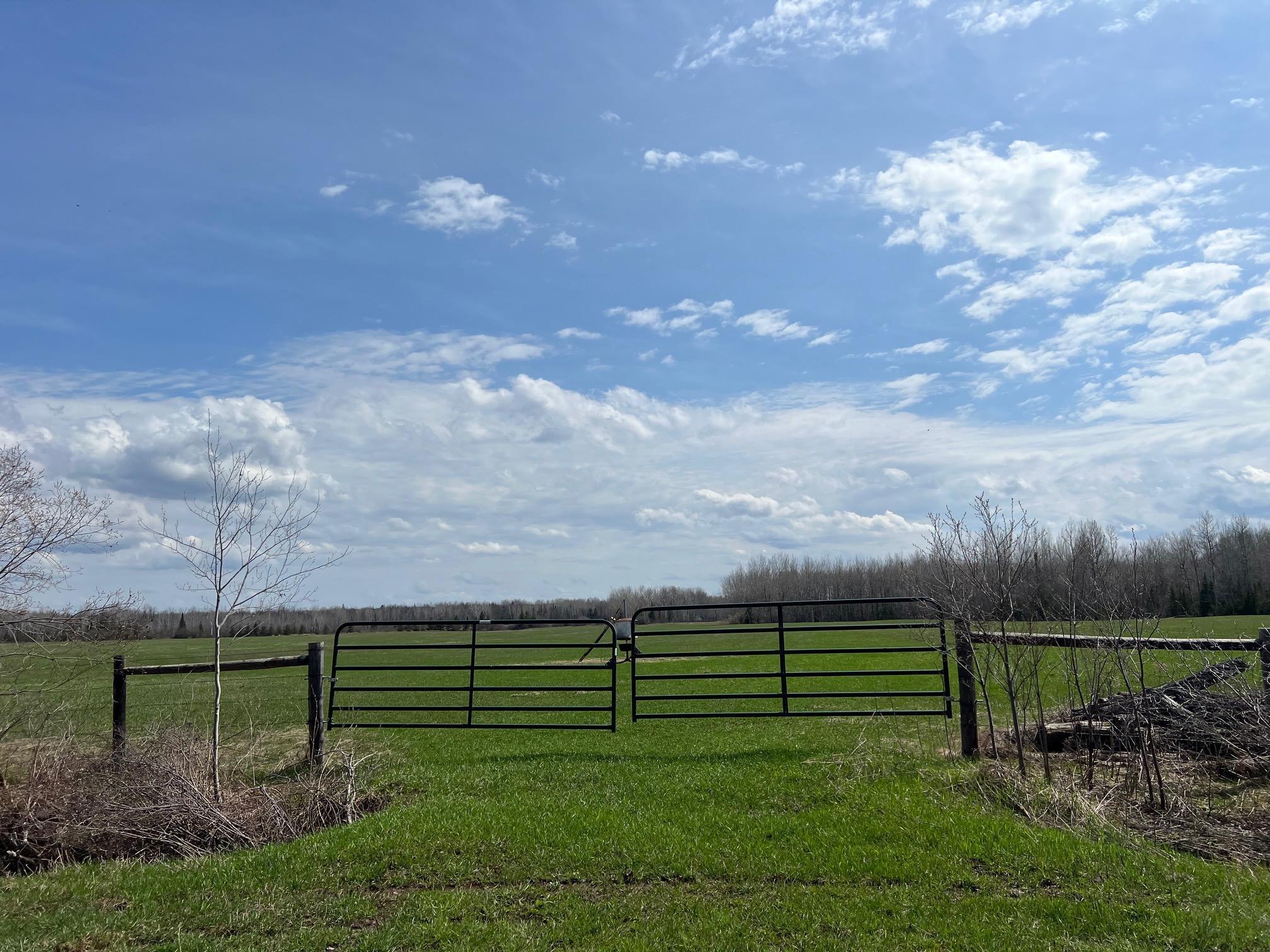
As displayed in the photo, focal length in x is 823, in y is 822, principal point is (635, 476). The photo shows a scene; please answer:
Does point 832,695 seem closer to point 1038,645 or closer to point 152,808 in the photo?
point 1038,645

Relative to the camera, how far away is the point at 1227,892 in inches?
205

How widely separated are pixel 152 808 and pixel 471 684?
559cm

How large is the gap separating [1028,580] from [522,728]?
7849mm

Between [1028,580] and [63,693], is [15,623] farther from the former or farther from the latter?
[1028,580]

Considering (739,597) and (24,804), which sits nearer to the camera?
(24,804)

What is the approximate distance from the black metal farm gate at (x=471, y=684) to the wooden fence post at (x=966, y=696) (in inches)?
173

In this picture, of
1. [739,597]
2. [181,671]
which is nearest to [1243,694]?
[181,671]

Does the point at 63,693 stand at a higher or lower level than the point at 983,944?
higher

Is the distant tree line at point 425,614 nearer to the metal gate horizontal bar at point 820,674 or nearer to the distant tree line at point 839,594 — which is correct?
the distant tree line at point 839,594

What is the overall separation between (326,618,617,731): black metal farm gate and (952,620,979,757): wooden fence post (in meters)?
4.38

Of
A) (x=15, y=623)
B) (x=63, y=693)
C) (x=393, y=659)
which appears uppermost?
(x=15, y=623)

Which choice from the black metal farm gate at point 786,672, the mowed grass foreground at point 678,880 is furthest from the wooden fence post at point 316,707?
the black metal farm gate at point 786,672

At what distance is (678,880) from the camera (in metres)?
5.73

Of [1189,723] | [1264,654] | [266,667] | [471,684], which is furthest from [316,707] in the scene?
[1264,654]
